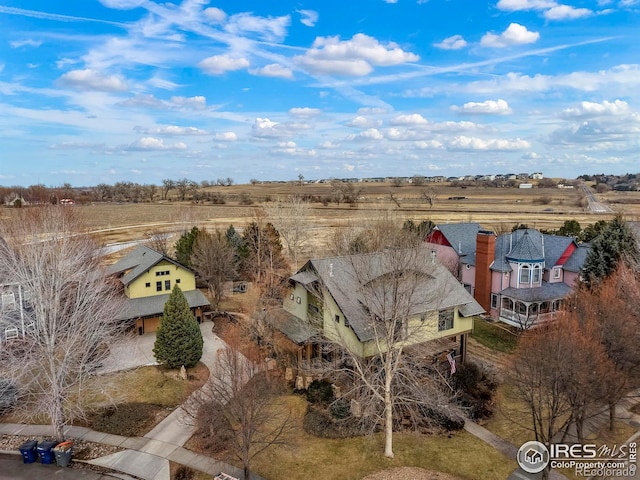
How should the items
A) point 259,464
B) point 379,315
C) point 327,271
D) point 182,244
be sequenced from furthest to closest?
point 182,244
point 327,271
point 379,315
point 259,464

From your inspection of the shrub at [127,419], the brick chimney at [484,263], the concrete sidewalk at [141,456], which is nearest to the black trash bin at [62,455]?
the concrete sidewalk at [141,456]

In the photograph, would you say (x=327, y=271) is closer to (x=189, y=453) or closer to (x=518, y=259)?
(x=189, y=453)

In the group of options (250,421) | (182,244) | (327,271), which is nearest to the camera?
(250,421)

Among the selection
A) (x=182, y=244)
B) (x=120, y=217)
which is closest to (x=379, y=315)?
(x=182, y=244)

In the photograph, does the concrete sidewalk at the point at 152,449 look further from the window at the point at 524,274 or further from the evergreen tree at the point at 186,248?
the window at the point at 524,274

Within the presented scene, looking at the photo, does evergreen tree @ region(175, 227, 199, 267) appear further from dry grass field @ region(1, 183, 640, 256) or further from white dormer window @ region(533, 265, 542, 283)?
white dormer window @ region(533, 265, 542, 283)

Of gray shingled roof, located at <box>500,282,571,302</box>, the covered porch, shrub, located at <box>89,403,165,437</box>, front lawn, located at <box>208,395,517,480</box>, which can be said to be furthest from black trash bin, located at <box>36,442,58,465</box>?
gray shingled roof, located at <box>500,282,571,302</box>
